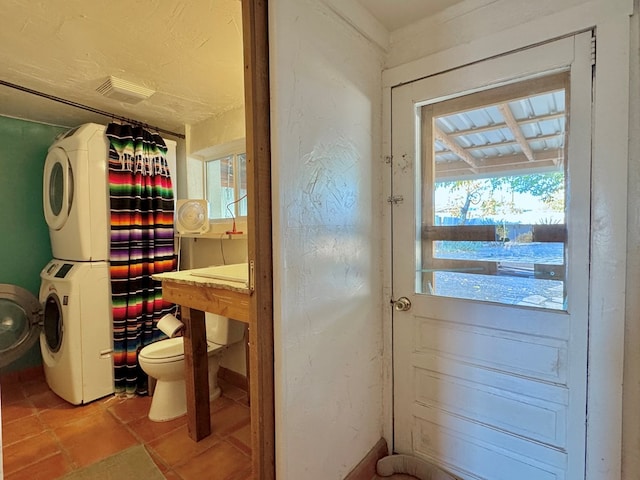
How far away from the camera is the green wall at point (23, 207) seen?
2.51 meters

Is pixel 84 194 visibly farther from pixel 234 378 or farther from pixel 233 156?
pixel 234 378

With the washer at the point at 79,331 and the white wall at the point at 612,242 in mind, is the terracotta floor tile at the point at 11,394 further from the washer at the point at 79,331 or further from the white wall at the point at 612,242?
A: the white wall at the point at 612,242

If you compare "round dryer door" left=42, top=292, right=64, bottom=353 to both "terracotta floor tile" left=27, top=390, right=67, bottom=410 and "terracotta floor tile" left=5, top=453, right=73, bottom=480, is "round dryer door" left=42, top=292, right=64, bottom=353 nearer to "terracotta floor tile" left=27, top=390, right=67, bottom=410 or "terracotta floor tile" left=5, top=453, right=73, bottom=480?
"terracotta floor tile" left=27, top=390, right=67, bottom=410

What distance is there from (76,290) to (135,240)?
503mm

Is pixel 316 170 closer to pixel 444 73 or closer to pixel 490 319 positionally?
pixel 444 73

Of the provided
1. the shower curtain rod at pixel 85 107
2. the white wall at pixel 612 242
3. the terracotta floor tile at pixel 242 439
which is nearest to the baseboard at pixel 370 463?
the terracotta floor tile at pixel 242 439

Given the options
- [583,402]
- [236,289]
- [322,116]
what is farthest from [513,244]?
[236,289]

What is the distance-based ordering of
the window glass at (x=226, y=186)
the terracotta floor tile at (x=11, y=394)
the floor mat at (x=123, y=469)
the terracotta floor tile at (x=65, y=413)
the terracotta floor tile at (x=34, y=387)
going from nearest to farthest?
the floor mat at (x=123, y=469), the terracotta floor tile at (x=65, y=413), the terracotta floor tile at (x=11, y=394), the terracotta floor tile at (x=34, y=387), the window glass at (x=226, y=186)

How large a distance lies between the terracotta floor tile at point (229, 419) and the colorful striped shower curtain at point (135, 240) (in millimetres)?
725

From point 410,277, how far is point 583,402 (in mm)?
798

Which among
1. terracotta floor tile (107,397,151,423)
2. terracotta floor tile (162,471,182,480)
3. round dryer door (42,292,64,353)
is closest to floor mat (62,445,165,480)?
terracotta floor tile (162,471,182,480)

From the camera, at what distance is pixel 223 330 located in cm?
218

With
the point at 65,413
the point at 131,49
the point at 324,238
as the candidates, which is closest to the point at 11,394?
the point at 65,413

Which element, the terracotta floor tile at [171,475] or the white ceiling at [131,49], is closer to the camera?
the white ceiling at [131,49]
